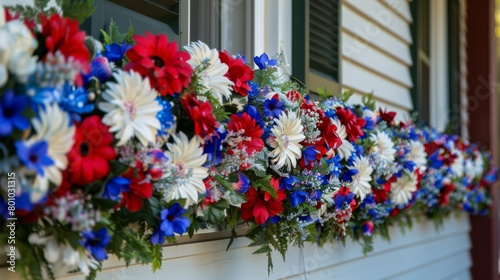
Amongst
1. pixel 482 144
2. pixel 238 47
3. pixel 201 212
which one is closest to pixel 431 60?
pixel 482 144

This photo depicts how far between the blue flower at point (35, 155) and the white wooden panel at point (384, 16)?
2.05 metres

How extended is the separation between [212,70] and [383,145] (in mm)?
1059

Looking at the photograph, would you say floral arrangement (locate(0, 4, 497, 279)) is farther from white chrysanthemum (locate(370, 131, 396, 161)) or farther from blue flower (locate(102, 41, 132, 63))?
white chrysanthemum (locate(370, 131, 396, 161))

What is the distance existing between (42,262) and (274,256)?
1.04 metres

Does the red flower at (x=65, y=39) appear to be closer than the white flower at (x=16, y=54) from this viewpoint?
No

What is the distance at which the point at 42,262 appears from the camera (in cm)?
104

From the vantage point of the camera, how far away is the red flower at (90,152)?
98 centimetres

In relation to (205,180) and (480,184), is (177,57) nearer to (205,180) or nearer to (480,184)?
(205,180)

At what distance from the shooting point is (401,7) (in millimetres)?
3496

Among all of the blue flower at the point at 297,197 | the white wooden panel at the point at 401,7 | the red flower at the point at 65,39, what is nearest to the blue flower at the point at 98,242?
the red flower at the point at 65,39

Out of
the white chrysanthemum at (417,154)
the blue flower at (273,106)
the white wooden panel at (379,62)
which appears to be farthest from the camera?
the white wooden panel at (379,62)

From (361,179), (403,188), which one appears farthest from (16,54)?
(403,188)

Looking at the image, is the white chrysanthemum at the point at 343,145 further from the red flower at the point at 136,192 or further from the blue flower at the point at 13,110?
the blue flower at the point at 13,110

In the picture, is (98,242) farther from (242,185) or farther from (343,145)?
(343,145)
